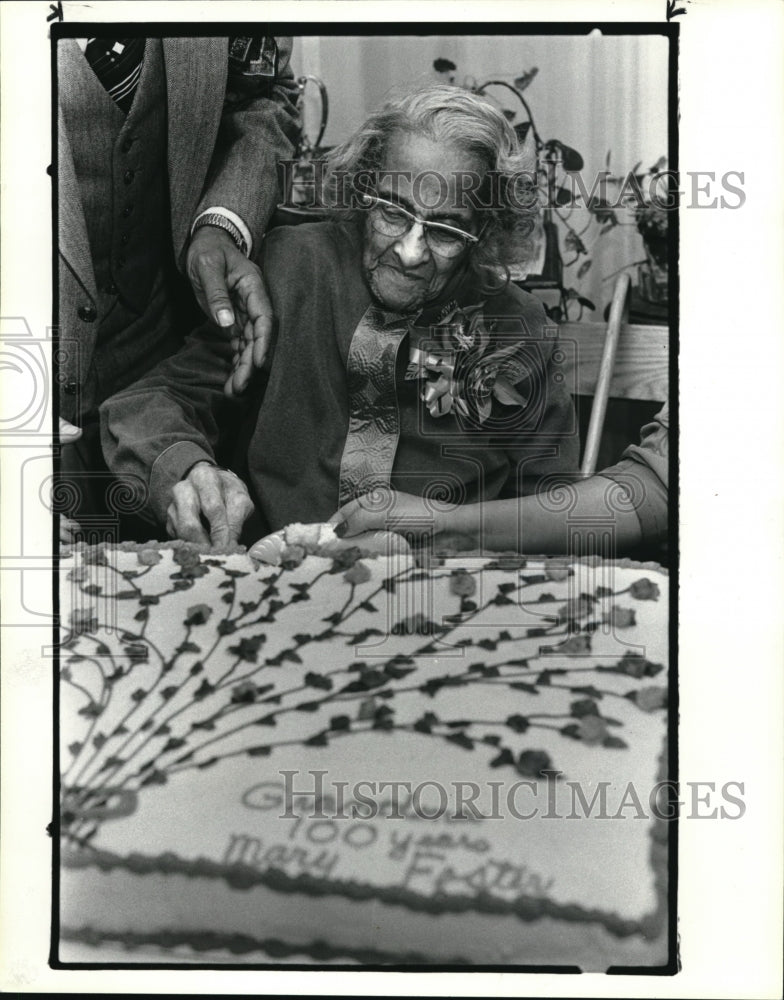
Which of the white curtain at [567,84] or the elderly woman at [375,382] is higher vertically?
the white curtain at [567,84]

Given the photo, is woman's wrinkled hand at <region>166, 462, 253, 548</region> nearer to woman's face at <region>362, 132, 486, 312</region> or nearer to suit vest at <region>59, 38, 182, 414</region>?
suit vest at <region>59, 38, 182, 414</region>

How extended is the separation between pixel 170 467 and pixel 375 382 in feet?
1.98

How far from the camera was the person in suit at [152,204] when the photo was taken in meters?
2.87

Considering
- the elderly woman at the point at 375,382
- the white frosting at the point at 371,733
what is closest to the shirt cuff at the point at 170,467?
the elderly woman at the point at 375,382

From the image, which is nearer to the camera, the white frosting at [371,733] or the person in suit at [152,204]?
the white frosting at [371,733]

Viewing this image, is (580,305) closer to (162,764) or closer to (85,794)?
(162,764)

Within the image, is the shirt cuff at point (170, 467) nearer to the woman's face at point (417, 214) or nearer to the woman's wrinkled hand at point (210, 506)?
the woman's wrinkled hand at point (210, 506)

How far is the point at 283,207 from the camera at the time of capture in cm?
289

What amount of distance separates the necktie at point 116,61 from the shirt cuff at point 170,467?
981mm

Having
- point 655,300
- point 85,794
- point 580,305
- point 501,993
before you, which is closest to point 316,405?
point 580,305

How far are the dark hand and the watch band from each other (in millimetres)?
11

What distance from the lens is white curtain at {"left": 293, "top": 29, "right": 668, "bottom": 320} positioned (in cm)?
284

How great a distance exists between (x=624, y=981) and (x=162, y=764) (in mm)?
1346

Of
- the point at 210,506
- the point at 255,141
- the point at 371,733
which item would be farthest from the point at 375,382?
the point at 371,733
